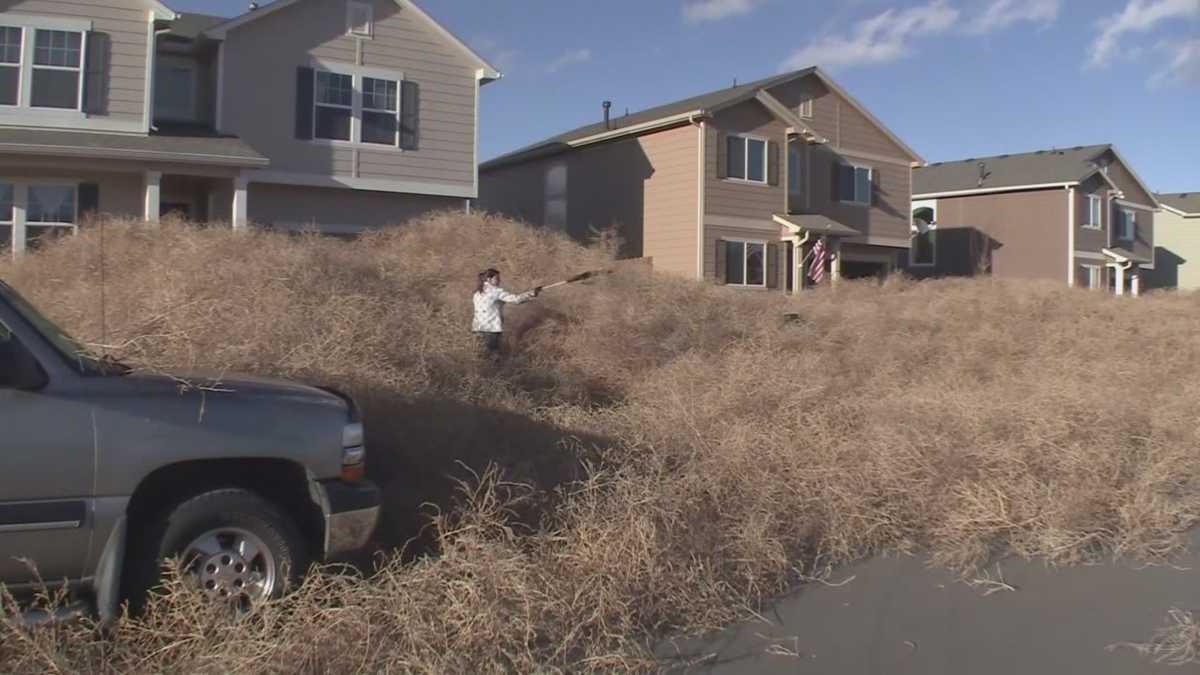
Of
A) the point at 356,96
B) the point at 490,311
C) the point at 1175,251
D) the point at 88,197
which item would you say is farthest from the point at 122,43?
the point at 1175,251

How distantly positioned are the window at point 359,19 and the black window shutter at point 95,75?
4476 millimetres

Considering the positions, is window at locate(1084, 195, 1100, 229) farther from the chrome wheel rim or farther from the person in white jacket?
the chrome wheel rim

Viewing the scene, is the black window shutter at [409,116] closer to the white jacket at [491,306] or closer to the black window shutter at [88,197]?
the black window shutter at [88,197]

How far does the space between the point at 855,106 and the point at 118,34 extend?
18.1 m

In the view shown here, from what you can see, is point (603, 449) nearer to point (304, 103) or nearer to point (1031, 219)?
point (304, 103)

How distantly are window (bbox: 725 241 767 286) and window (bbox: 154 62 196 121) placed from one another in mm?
11603

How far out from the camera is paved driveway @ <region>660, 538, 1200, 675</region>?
479cm

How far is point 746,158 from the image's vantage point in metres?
24.1

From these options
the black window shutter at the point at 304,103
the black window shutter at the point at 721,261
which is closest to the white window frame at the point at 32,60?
the black window shutter at the point at 304,103

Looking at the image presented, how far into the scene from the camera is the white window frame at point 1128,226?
36.5 metres

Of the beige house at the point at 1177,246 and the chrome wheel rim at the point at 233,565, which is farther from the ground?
the beige house at the point at 1177,246

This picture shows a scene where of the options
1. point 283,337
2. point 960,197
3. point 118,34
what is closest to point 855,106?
point 960,197

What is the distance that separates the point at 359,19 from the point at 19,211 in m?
7.04

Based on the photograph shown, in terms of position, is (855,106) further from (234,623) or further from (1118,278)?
(234,623)
